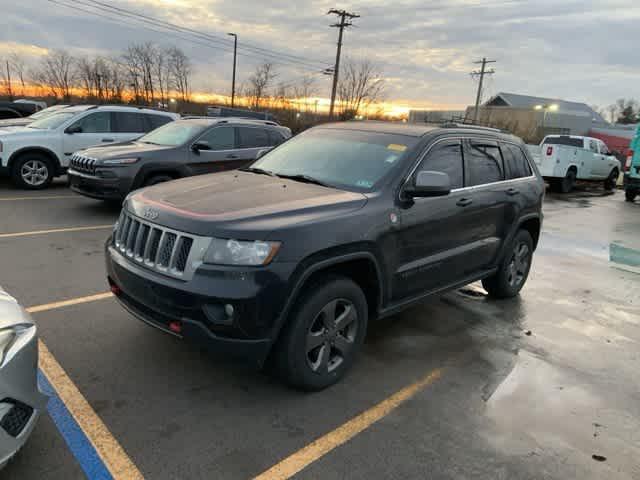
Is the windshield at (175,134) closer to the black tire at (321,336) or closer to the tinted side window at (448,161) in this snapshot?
the tinted side window at (448,161)

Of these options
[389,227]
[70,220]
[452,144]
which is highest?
[452,144]

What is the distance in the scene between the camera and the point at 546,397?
11.3 ft

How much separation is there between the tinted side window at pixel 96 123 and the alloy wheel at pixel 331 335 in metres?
9.28

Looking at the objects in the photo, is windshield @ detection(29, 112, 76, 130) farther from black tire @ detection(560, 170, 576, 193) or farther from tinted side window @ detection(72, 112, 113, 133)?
black tire @ detection(560, 170, 576, 193)

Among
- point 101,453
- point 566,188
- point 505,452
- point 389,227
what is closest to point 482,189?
point 389,227

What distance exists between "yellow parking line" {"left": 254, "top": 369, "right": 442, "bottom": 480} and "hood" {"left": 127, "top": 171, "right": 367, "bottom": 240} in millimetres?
1261

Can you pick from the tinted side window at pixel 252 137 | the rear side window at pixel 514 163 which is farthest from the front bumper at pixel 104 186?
the rear side window at pixel 514 163

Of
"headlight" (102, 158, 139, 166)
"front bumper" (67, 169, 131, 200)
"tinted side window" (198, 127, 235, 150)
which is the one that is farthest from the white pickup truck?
"front bumper" (67, 169, 131, 200)

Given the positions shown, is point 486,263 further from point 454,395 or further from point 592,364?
point 454,395

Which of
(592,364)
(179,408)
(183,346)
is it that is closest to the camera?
(179,408)

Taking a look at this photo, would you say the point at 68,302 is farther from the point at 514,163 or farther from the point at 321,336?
the point at 514,163

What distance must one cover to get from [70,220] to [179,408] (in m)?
5.74

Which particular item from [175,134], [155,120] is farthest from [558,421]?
[155,120]

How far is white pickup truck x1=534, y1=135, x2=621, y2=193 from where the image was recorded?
1623 cm
